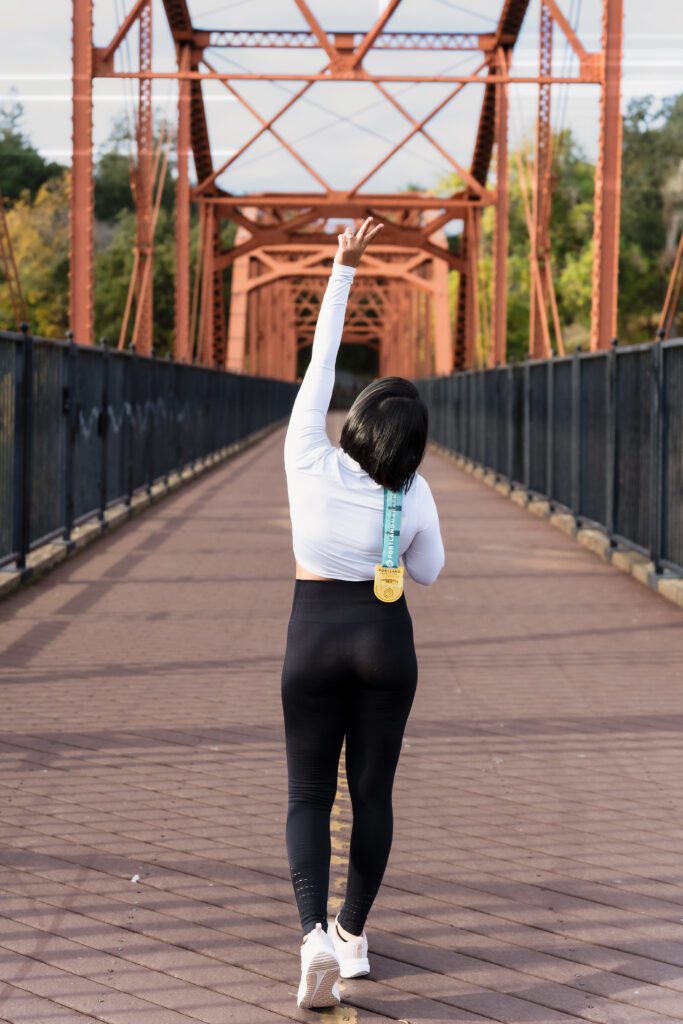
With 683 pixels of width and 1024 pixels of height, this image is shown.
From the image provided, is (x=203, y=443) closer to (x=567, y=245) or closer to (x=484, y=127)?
(x=484, y=127)

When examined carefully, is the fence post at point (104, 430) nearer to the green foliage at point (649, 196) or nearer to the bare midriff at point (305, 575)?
the bare midriff at point (305, 575)

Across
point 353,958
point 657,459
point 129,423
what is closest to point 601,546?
point 657,459

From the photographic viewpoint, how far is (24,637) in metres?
9.72

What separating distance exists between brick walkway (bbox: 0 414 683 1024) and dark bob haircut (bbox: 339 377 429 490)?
A: 1217 mm

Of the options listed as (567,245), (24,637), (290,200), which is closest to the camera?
(24,637)

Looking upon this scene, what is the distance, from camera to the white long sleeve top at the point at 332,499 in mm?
4035

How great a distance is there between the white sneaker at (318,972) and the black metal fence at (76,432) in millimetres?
7777

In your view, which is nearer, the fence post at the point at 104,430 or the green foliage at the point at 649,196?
the fence post at the point at 104,430

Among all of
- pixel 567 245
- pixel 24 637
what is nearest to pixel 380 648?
pixel 24 637

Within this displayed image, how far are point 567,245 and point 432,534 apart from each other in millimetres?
84279

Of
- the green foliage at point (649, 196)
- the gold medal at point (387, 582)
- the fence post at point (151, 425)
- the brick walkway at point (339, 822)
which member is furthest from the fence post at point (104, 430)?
the green foliage at point (649, 196)

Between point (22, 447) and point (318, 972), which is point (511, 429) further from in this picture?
point (318, 972)

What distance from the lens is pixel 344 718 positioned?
13.7 feet

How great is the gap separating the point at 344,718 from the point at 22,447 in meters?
8.15
